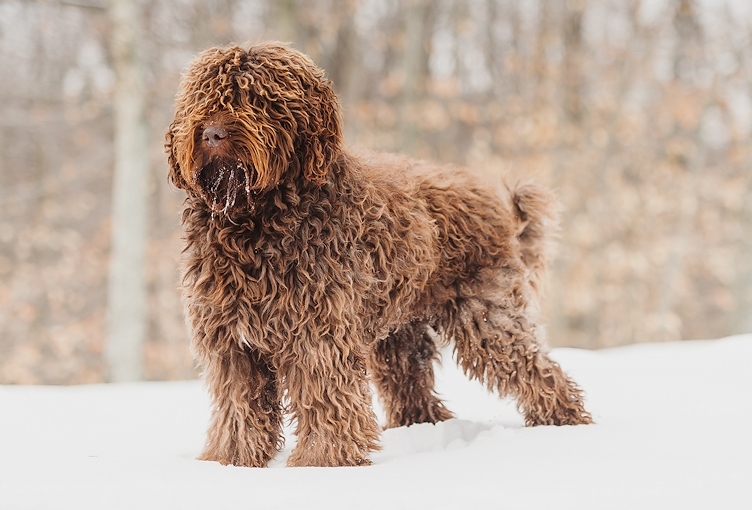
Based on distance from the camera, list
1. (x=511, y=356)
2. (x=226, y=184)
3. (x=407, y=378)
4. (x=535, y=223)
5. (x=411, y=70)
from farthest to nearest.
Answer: (x=411, y=70) → (x=407, y=378) → (x=535, y=223) → (x=511, y=356) → (x=226, y=184)

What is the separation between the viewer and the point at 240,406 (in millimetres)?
4844

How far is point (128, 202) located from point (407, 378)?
23.4 ft

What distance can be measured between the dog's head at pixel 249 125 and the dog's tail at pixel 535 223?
172 cm

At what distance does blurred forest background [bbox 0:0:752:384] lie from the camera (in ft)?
52.1

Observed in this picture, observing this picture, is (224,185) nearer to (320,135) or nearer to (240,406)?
(320,135)

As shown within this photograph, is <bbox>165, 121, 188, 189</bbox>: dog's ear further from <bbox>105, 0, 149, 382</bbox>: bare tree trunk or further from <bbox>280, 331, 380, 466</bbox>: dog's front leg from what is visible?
<bbox>105, 0, 149, 382</bbox>: bare tree trunk

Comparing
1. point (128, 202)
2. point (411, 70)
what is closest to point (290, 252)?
point (128, 202)

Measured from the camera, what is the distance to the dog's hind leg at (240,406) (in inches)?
190

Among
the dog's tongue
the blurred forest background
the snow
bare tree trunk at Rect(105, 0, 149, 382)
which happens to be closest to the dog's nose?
the dog's tongue

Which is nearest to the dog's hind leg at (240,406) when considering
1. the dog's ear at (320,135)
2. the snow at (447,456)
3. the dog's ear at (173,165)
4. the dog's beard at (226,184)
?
the snow at (447,456)

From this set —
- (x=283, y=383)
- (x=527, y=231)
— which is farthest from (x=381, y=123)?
(x=283, y=383)

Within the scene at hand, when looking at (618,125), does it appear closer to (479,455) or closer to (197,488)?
(479,455)

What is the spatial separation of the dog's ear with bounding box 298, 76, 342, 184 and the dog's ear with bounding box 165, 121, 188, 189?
2.13 feet

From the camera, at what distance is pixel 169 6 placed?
12922 mm
